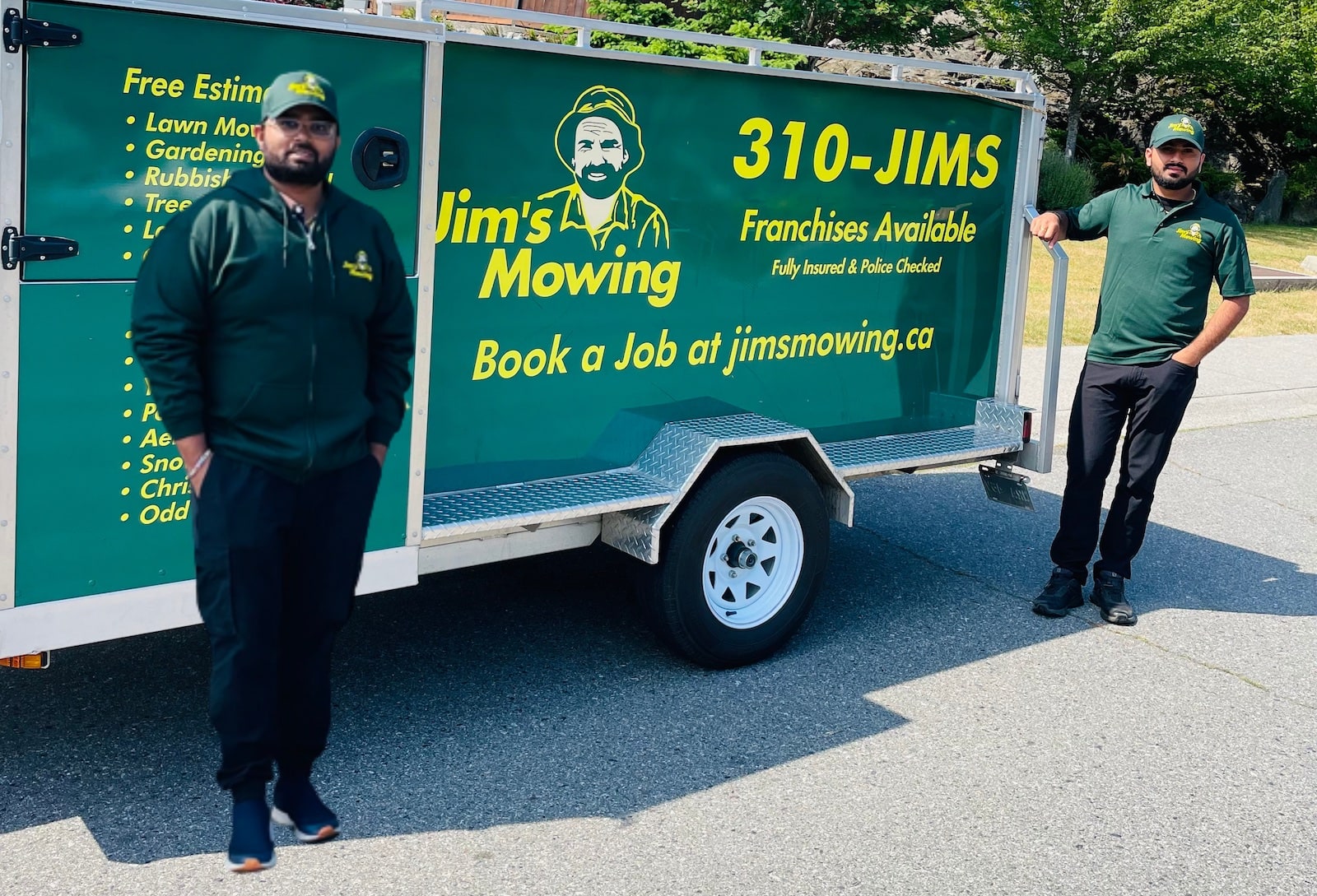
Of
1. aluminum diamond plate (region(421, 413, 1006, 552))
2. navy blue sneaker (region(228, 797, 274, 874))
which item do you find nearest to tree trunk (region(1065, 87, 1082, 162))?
aluminum diamond plate (region(421, 413, 1006, 552))

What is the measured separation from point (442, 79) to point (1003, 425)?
317 centimetres

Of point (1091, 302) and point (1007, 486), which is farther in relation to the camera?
point (1091, 302)

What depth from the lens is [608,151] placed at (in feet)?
16.2

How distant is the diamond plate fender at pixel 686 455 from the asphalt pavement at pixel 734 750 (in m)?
0.56

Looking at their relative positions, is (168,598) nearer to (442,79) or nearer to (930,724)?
(442,79)

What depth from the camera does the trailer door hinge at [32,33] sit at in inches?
136

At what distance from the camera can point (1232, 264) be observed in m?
5.99

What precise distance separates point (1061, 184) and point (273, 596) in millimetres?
19066

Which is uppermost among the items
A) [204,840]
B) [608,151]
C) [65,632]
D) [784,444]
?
[608,151]

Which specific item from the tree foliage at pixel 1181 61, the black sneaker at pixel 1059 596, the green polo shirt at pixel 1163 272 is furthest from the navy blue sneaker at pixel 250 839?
the tree foliage at pixel 1181 61

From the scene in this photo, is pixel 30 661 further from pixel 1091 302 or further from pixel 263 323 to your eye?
pixel 1091 302

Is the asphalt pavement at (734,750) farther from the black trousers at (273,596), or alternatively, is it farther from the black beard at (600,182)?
the black beard at (600,182)

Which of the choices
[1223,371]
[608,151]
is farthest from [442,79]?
[1223,371]

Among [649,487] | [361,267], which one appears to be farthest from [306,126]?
[649,487]
